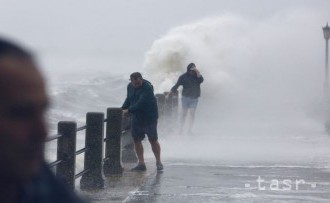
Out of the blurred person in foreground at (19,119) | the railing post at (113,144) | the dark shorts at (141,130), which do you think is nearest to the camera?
the blurred person in foreground at (19,119)

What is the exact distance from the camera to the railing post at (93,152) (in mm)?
11633

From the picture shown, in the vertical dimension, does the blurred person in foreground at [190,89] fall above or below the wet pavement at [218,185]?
above

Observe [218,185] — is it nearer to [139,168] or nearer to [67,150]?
[139,168]

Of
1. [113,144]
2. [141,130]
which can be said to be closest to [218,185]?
[113,144]

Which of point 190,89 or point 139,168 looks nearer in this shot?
point 139,168

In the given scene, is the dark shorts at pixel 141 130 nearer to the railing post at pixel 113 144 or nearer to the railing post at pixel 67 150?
the railing post at pixel 113 144

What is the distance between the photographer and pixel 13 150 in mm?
1327

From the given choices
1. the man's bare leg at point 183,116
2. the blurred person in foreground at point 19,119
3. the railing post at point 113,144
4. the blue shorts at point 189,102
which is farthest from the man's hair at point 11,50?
the blue shorts at point 189,102

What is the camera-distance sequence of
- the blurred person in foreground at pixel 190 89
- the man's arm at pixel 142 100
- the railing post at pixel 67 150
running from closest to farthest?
1. the railing post at pixel 67 150
2. the man's arm at pixel 142 100
3. the blurred person in foreground at pixel 190 89

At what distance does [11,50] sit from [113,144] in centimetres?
1190

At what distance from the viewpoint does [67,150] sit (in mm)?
10234

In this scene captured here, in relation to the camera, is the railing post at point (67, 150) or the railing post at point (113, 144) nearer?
the railing post at point (67, 150)

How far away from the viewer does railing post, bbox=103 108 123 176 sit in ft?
43.1

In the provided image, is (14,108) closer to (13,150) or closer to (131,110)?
(13,150)
